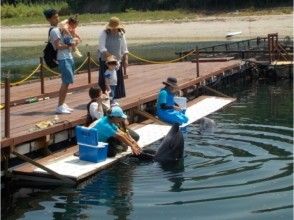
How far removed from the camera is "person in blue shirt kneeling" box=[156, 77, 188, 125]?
12234 mm

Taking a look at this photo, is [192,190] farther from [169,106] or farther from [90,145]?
[169,106]

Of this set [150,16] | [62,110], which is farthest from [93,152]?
[150,16]

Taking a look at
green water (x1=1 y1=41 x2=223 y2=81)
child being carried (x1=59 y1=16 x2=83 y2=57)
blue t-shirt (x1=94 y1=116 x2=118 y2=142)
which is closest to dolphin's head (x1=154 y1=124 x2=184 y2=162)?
blue t-shirt (x1=94 y1=116 x2=118 y2=142)

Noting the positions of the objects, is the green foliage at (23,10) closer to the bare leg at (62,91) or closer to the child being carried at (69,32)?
the child being carried at (69,32)

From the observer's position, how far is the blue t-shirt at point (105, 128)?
32.9 ft

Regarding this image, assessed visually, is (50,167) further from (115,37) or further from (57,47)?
(115,37)

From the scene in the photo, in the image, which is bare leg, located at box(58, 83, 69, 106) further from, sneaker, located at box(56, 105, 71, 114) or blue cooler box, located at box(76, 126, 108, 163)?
blue cooler box, located at box(76, 126, 108, 163)

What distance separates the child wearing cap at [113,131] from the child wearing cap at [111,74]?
6.06ft

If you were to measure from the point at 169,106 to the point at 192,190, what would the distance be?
3.75m

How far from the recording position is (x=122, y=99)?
13.9m

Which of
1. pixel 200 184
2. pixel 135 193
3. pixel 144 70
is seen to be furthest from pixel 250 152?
pixel 144 70

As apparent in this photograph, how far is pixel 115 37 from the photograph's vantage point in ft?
40.1

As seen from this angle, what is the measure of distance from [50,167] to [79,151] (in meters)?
0.65

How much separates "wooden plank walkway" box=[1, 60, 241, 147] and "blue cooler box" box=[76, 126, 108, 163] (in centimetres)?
72
